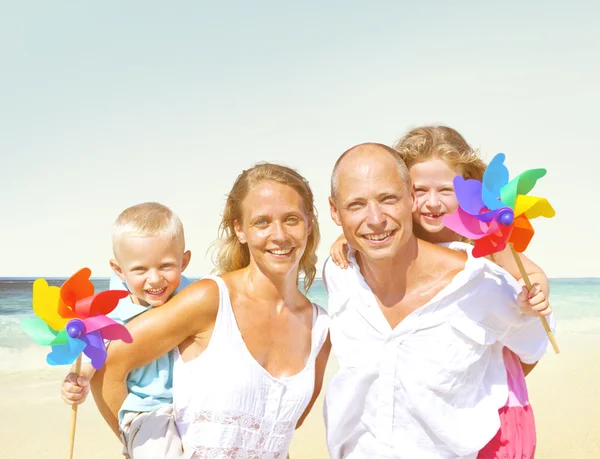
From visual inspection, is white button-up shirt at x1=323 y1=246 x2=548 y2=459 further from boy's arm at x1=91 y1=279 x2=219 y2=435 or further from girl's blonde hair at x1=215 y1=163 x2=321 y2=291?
boy's arm at x1=91 y1=279 x2=219 y2=435

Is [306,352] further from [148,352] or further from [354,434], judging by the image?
[148,352]

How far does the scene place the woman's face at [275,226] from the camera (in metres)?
3.52

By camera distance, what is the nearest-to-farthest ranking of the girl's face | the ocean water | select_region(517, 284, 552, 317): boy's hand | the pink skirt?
select_region(517, 284, 552, 317): boy's hand < the pink skirt < the girl's face < the ocean water

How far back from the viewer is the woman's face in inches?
139

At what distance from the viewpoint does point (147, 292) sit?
354cm

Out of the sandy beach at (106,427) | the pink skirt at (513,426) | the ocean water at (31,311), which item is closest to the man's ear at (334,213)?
the pink skirt at (513,426)

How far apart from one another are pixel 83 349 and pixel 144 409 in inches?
25.3

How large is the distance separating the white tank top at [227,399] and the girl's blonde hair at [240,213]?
0.50m

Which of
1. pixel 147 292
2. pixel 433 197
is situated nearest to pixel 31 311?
pixel 147 292

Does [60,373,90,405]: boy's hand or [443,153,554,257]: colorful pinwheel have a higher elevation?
[443,153,554,257]: colorful pinwheel

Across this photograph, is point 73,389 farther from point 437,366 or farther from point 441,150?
point 441,150

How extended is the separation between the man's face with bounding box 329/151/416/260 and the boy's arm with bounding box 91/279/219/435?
0.95 meters

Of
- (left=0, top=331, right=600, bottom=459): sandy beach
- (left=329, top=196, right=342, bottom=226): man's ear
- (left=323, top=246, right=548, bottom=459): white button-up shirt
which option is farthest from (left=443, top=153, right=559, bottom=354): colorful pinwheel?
(left=0, top=331, right=600, bottom=459): sandy beach

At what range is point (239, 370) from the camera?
336 cm
